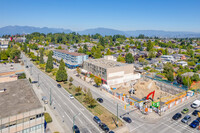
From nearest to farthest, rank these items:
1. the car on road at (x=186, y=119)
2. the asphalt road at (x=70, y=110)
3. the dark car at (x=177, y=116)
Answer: the asphalt road at (x=70, y=110), the car on road at (x=186, y=119), the dark car at (x=177, y=116)

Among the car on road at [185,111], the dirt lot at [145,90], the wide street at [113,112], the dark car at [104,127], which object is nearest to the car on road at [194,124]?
the wide street at [113,112]

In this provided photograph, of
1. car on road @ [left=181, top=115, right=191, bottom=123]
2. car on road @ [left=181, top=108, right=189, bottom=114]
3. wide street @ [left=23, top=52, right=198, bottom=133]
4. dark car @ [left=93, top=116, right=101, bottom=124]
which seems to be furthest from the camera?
car on road @ [left=181, top=108, right=189, bottom=114]

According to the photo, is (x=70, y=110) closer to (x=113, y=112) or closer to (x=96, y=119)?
(x=96, y=119)

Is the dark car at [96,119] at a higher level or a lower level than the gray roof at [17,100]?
lower

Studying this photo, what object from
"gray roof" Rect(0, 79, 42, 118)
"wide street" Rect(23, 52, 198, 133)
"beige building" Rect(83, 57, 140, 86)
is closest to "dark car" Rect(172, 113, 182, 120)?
"wide street" Rect(23, 52, 198, 133)

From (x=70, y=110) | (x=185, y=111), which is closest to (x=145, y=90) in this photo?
(x=185, y=111)

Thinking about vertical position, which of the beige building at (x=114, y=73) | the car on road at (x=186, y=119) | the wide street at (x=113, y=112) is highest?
the beige building at (x=114, y=73)

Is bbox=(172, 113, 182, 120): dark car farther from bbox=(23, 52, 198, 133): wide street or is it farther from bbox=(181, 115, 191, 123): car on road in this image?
bbox=(181, 115, 191, 123): car on road

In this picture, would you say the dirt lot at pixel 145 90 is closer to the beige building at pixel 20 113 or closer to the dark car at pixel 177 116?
the dark car at pixel 177 116

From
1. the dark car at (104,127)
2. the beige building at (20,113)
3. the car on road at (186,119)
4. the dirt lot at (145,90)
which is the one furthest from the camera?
the dirt lot at (145,90)
